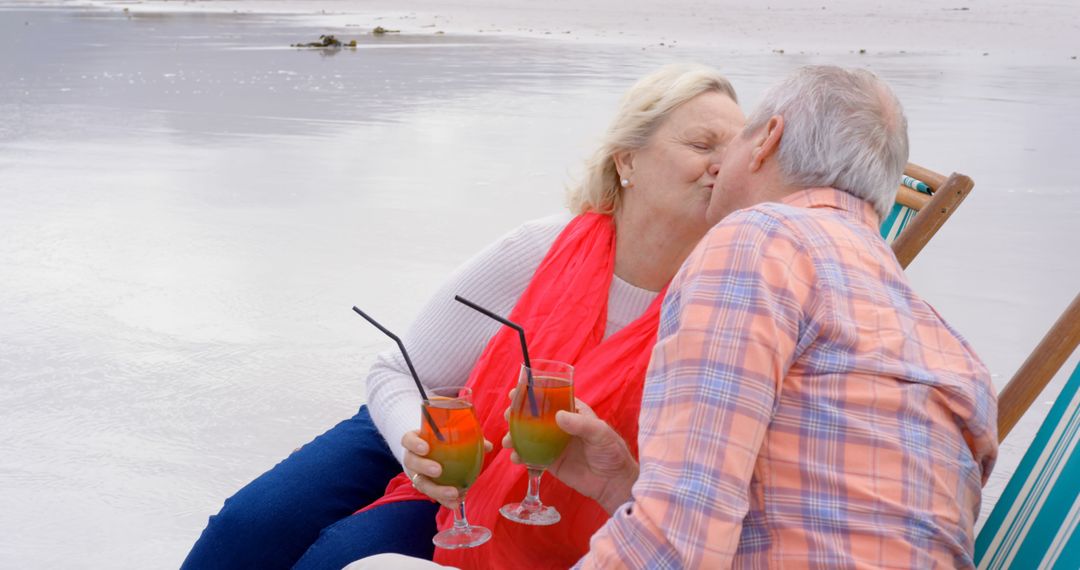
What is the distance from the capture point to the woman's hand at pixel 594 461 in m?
1.80

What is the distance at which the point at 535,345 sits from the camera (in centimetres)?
215

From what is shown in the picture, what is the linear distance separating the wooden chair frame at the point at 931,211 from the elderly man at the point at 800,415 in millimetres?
958

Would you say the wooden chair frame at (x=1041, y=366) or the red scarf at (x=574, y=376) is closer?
the wooden chair frame at (x=1041, y=366)

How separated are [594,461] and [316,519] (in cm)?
66

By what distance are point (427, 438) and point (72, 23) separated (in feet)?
67.9

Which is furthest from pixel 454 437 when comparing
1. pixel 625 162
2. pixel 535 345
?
pixel 625 162

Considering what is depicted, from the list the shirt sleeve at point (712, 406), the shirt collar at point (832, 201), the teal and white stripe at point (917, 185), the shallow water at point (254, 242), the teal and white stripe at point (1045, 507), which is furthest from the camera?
the shallow water at point (254, 242)

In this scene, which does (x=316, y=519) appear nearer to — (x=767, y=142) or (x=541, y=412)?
(x=541, y=412)

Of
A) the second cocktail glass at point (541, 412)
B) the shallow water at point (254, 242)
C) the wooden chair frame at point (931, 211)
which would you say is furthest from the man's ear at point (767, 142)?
the shallow water at point (254, 242)

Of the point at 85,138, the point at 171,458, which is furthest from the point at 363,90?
the point at 171,458

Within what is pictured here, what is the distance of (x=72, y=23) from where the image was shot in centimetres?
2062

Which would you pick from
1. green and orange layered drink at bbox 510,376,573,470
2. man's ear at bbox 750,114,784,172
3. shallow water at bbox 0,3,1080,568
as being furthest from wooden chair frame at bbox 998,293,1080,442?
shallow water at bbox 0,3,1080,568

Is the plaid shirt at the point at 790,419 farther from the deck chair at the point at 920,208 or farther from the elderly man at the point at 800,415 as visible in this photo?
the deck chair at the point at 920,208

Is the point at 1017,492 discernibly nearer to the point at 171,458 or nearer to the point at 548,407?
the point at 548,407
